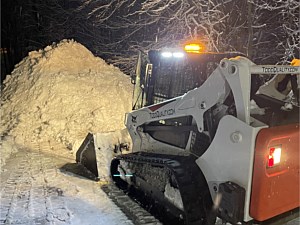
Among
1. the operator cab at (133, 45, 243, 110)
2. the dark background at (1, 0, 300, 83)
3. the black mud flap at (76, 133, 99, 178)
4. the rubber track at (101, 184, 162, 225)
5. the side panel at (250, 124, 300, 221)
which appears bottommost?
the rubber track at (101, 184, 162, 225)

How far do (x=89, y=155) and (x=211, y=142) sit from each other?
11.1ft

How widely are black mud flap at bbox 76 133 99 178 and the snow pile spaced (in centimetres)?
137

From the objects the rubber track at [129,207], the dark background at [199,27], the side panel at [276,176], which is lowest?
the rubber track at [129,207]

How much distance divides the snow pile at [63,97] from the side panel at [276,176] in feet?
18.4

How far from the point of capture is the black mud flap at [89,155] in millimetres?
6047

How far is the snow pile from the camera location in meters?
8.67

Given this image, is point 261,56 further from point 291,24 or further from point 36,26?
point 36,26

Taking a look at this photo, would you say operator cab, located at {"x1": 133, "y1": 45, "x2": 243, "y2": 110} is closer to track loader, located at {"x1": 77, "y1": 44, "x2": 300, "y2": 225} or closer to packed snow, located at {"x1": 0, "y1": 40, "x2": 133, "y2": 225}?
track loader, located at {"x1": 77, "y1": 44, "x2": 300, "y2": 225}

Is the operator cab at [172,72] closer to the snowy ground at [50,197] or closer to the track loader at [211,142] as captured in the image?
the track loader at [211,142]

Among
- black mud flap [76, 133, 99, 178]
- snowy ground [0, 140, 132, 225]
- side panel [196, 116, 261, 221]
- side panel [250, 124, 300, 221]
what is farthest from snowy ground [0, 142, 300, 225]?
side panel [250, 124, 300, 221]

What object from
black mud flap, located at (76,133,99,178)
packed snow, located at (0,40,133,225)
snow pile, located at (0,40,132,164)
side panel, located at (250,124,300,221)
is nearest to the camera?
side panel, located at (250,124,300,221)

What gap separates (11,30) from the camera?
69.4ft

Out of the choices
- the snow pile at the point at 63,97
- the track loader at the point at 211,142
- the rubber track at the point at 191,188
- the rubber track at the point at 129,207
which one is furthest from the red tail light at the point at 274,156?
the snow pile at the point at 63,97

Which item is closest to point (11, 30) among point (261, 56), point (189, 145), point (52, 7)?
point (52, 7)
